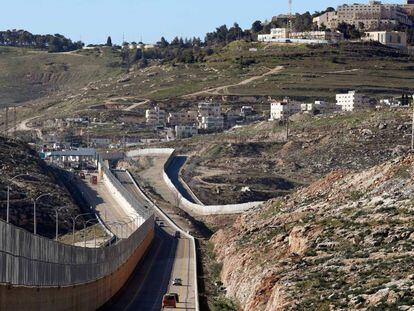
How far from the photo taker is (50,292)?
4284cm

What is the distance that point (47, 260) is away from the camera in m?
43.6

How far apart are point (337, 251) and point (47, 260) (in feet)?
34.2

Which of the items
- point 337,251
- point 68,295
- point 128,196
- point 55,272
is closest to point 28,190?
point 128,196

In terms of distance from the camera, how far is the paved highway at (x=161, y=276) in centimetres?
6211

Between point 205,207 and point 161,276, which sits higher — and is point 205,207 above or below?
below

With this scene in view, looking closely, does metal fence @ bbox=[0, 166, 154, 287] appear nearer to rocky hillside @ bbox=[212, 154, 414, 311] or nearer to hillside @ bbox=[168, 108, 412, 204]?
rocky hillside @ bbox=[212, 154, 414, 311]

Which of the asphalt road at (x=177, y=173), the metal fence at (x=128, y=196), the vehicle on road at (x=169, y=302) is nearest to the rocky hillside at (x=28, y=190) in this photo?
the metal fence at (x=128, y=196)

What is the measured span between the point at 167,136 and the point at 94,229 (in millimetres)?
102928

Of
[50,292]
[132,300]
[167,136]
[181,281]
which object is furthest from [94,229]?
[167,136]

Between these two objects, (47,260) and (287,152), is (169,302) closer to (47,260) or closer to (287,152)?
(47,260)

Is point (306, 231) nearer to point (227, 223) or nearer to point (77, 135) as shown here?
point (227, 223)

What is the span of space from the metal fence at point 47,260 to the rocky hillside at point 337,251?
5625 mm

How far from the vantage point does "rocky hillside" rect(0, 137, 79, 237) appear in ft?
310

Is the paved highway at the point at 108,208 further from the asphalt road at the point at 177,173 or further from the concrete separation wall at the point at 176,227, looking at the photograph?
the asphalt road at the point at 177,173
